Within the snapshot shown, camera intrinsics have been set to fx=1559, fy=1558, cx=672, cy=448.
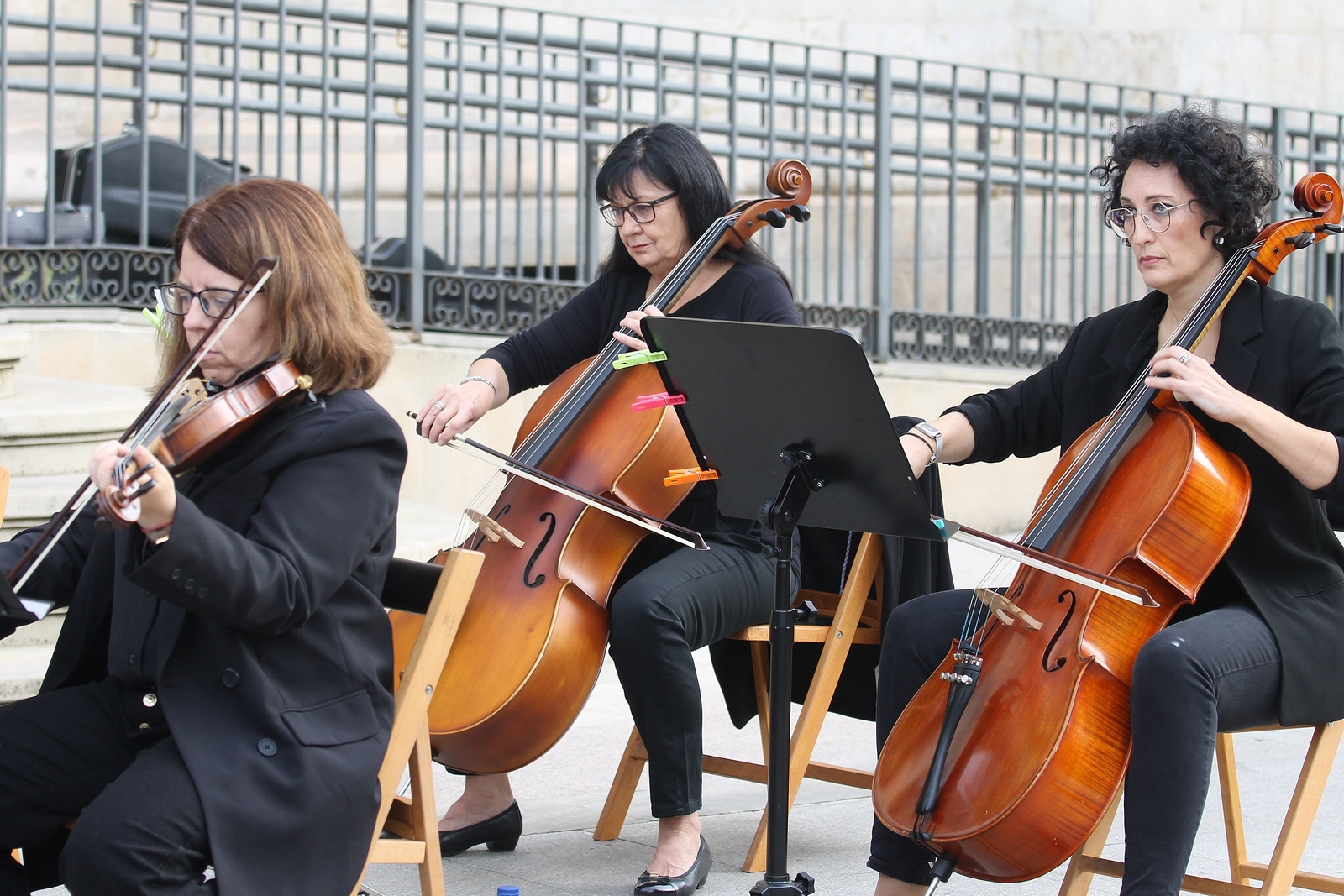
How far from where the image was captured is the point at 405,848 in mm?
2250

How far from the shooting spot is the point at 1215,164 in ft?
8.05

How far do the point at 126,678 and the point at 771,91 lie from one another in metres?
4.73

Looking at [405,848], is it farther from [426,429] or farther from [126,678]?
[426,429]

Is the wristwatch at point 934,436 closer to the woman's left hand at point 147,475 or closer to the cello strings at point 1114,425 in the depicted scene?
the cello strings at point 1114,425

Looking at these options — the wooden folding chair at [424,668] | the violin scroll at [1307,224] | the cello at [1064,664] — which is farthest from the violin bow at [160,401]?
the violin scroll at [1307,224]

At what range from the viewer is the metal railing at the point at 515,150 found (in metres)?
5.27

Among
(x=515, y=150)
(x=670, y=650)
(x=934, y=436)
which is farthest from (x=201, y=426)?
(x=515, y=150)

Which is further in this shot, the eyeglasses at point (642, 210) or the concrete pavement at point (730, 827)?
the eyeglasses at point (642, 210)

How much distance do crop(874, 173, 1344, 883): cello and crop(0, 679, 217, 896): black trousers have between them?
3.27 ft

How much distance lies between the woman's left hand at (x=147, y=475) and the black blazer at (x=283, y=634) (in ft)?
0.08

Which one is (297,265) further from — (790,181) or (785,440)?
(790,181)

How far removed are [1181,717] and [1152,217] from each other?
81cm

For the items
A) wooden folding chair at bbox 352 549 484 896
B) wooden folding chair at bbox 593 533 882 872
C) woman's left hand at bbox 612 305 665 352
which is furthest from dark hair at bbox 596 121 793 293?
wooden folding chair at bbox 352 549 484 896

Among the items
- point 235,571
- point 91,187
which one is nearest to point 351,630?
point 235,571
